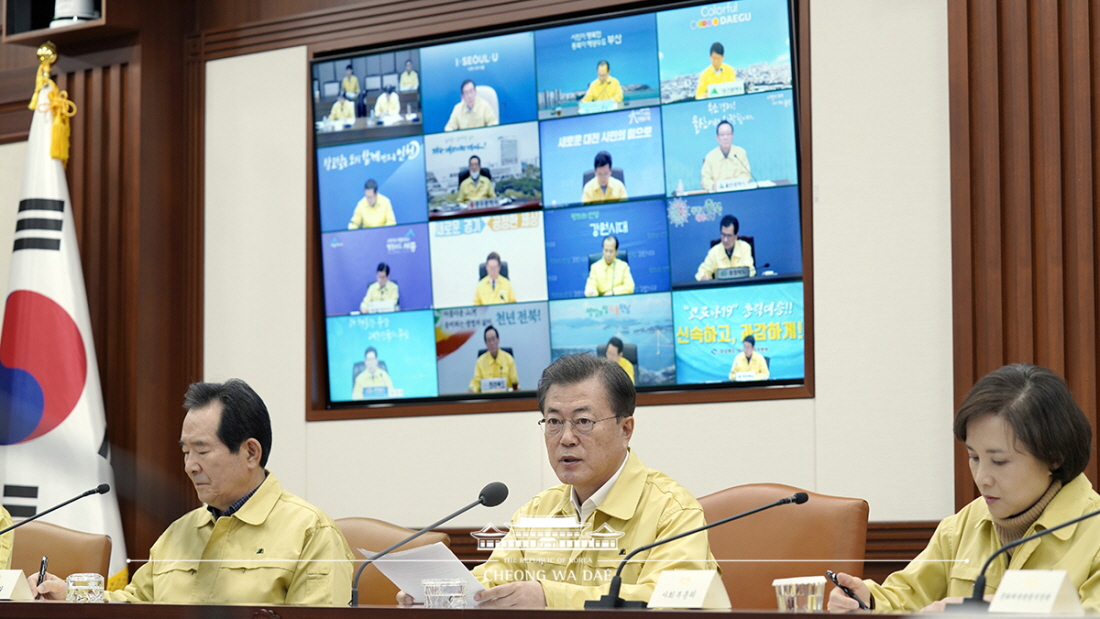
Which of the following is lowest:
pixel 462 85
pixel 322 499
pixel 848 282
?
pixel 322 499

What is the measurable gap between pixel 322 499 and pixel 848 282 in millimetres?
2055

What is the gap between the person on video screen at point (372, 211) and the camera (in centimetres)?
427

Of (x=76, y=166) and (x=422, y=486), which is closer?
(x=422, y=486)

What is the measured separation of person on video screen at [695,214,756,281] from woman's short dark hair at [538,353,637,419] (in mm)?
1324

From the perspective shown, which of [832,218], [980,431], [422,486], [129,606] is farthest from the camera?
[422,486]

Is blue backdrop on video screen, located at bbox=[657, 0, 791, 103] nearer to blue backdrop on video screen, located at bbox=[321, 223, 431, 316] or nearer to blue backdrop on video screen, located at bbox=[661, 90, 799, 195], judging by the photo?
blue backdrop on video screen, located at bbox=[661, 90, 799, 195]

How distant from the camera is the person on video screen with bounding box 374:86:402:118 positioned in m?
4.26

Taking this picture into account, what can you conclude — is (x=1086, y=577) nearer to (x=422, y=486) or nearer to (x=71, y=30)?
(x=422, y=486)

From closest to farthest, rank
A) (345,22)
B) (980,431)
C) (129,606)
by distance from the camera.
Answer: (129,606)
(980,431)
(345,22)

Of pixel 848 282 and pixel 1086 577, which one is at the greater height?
pixel 848 282

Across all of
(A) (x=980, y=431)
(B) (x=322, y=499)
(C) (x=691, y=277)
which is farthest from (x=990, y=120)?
(B) (x=322, y=499)

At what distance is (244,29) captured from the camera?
4.53 m

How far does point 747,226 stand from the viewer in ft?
12.2

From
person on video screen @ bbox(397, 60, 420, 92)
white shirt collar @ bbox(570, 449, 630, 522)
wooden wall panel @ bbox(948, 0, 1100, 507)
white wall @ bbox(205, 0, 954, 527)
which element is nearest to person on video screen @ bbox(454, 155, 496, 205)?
person on video screen @ bbox(397, 60, 420, 92)
